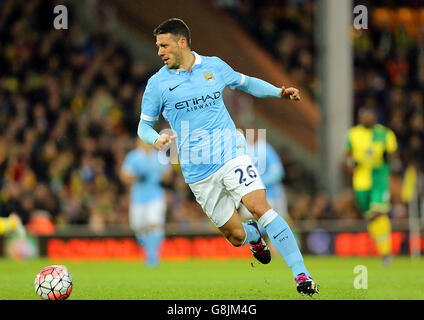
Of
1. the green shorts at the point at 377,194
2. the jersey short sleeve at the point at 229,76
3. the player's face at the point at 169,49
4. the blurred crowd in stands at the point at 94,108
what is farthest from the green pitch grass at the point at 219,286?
the blurred crowd in stands at the point at 94,108

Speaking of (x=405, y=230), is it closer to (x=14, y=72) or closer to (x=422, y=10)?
(x=14, y=72)

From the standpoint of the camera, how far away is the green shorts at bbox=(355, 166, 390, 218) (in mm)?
12352

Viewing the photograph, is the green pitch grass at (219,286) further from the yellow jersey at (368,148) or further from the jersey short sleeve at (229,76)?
the yellow jersey at (368,148)

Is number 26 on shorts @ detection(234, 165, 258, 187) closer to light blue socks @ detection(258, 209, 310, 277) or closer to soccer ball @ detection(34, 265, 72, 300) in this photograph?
light blue socks @ detection(258, 209, 310, 277)

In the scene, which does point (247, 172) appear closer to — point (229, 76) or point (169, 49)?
point (229, 76)

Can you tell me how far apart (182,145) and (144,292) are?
1.49 m

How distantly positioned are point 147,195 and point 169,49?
695 cm

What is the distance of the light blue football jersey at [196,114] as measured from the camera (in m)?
7.21

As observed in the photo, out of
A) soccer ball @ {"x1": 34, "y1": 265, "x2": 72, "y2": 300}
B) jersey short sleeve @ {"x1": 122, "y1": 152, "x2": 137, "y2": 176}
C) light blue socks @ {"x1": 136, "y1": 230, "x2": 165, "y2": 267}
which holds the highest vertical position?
jersey short sleeve @ {"x1": 122, "y1": 152, "x2": 137, "y2": 176}

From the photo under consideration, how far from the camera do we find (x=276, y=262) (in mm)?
13289

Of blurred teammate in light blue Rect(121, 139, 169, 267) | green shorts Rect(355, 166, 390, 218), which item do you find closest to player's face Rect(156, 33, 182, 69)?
green shorts Rect(355, 166, 390, 218)

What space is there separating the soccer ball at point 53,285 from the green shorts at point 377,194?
6.55m

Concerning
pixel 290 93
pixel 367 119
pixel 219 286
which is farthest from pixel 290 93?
pixel 367 119
